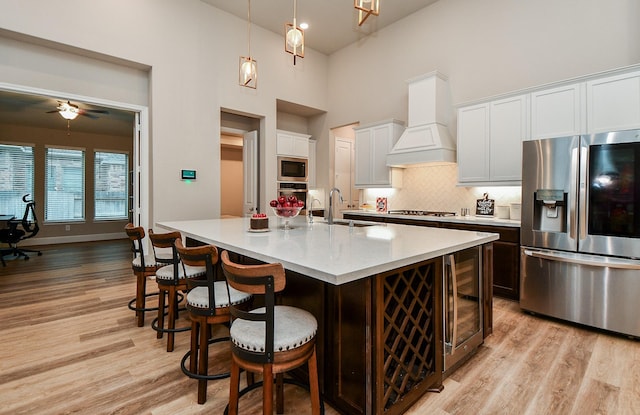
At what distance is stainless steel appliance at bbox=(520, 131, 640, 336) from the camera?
103 inches

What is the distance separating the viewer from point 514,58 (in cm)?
412

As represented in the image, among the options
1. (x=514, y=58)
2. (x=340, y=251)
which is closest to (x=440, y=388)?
(x=340, y=251)

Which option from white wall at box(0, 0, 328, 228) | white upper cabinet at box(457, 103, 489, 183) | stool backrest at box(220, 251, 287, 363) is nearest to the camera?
stool backrest at box(220, 251, 287, 363)

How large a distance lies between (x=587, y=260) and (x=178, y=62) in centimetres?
550

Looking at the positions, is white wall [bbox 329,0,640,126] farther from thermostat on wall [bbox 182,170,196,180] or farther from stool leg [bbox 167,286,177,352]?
stool leg [bbox 167,286,177,352]

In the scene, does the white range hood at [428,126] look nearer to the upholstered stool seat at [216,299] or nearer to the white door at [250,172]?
the white door at [250,172]

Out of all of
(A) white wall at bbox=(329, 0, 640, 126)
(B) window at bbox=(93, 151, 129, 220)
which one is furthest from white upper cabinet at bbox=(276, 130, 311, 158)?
(B) window at bbox=(93, 151, 129, 220)

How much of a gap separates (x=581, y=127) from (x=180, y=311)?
14.8 ft

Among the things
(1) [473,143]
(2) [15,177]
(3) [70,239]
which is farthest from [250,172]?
(2) [15,177]

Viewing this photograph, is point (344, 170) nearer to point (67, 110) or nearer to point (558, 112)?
point (558, 112)

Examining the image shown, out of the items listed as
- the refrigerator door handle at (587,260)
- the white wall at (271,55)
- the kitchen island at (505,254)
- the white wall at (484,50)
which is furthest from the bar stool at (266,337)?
the white wall at (484,50)

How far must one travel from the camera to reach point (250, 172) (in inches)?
239

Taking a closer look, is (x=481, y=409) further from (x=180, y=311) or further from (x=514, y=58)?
(x=514, y=58)

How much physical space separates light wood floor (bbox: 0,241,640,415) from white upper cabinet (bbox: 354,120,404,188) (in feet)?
8.56
